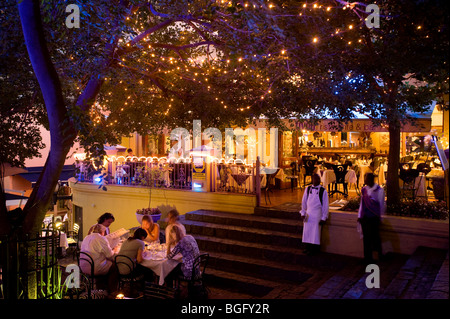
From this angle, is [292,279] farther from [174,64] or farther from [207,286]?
[174,64]

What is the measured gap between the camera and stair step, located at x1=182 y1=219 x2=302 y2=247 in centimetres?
886

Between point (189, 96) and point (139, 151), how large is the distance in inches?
590

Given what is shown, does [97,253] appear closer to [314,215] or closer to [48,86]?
[48,86]

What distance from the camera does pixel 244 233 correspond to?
945 cm

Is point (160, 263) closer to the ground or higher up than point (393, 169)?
closer to the ground

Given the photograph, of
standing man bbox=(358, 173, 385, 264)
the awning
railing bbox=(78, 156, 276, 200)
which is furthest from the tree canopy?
the awning

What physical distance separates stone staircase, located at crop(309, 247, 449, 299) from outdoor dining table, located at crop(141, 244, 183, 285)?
2.60 metres

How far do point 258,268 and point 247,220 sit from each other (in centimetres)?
190

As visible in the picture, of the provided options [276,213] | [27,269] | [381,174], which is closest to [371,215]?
[276,213]

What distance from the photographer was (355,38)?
8328 millimetres

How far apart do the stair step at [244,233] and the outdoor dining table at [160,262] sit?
2.25m

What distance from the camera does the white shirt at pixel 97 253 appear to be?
25.3ft
